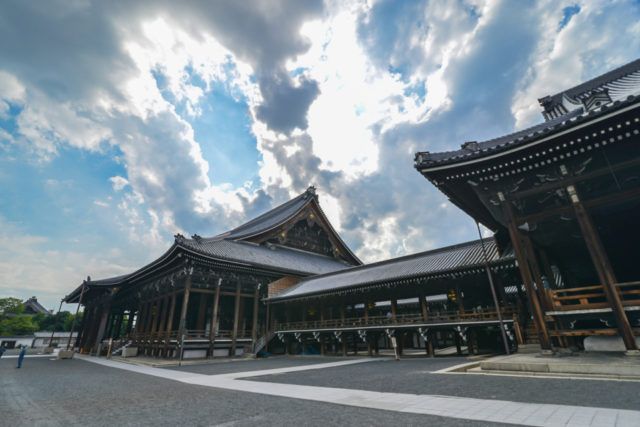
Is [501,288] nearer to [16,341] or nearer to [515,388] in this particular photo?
[515,388]

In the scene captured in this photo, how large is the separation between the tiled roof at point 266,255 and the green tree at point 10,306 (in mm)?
65356

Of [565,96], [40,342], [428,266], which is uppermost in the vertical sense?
[565,96]

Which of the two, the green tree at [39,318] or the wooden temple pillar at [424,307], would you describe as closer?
the wooden temple pillar at [424,307]

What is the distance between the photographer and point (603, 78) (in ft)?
44.4

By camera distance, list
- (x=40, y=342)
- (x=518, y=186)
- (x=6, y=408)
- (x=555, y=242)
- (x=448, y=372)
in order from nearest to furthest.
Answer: (x=6, y=408) → (x=448, y=372) → (x=518, y=186) → (x=555, y=242) → (x=40, y=342)

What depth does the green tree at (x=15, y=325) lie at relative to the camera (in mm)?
53062

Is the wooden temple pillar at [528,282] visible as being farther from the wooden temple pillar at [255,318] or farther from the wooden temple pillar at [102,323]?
the wooden temple pillar at [102,323]

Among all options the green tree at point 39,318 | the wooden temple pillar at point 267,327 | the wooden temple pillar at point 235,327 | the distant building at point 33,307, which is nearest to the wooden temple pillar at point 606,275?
the wooden temple pillar at point 267,327

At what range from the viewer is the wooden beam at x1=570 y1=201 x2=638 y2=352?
680 centimetres

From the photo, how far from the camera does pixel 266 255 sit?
25.2m

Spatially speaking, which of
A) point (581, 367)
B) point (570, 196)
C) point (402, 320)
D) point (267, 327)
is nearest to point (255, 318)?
point (267, 327)

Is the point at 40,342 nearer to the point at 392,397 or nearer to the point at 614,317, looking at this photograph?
the point at 392,397

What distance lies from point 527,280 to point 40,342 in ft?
259

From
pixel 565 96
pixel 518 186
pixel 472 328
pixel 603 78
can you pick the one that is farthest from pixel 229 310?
pixel 603 78
